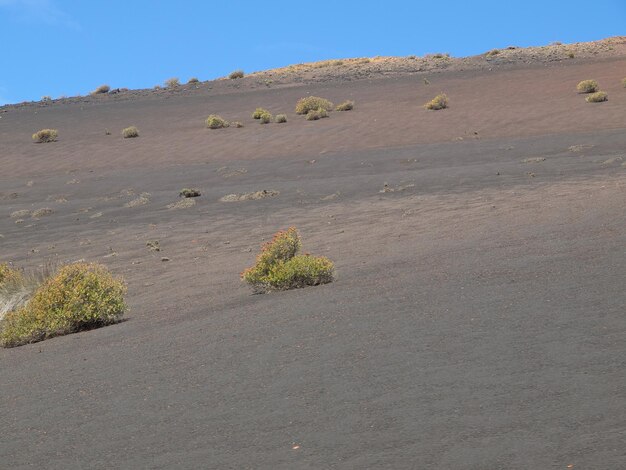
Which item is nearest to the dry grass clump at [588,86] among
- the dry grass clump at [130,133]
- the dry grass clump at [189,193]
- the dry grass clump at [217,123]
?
the dry grass clump at [217,123]

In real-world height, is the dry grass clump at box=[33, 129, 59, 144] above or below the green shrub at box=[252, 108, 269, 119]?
above

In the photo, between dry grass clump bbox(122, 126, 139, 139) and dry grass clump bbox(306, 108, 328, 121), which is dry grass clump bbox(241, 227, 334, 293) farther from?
dry grass clump bbox(122, 126, 139, 139)

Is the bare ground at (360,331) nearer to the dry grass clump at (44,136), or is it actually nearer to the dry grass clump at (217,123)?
the dry grass clump at (217,123)

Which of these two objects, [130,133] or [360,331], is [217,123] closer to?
[130,133]

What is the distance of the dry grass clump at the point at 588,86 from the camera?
39.7 metres

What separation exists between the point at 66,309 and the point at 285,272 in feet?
9.75

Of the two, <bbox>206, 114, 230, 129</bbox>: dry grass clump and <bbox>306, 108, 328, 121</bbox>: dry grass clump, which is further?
<bbox>206, 114, 230, 129</bbox>: dry grass clump

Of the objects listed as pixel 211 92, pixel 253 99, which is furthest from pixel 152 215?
pixel 211 92

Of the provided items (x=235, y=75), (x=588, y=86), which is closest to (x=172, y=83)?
(x=235, y=75)

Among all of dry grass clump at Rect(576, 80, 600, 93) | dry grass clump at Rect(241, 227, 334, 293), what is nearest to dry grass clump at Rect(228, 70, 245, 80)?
dry grass clump at Rect(576, 80, 600, 93)

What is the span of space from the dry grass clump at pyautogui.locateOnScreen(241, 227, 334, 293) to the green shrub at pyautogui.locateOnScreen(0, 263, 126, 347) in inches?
77.3

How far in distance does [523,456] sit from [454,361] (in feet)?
7.11

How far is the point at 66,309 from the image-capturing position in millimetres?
11859

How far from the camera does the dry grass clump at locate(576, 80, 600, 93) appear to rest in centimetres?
3966
